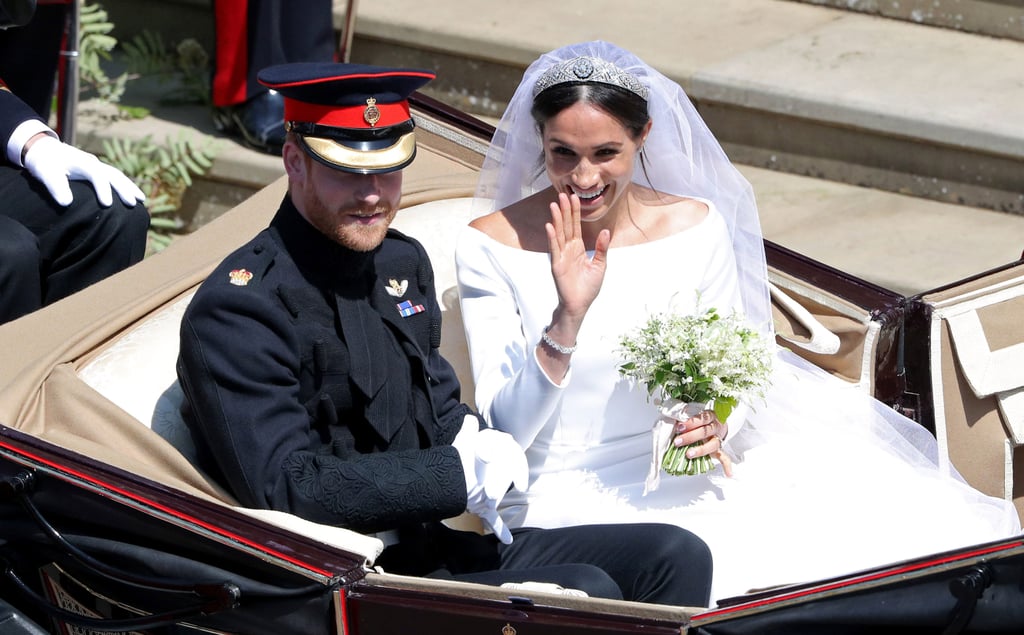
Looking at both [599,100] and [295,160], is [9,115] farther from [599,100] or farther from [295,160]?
[599,100]

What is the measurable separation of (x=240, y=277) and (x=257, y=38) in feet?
8.04

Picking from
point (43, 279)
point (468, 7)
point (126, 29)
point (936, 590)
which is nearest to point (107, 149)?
point (126, 29)

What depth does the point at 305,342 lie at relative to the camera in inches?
87.4

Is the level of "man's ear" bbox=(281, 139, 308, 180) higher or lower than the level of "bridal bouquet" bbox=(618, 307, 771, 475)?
higher

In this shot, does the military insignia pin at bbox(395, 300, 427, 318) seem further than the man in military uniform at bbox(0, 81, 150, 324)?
No

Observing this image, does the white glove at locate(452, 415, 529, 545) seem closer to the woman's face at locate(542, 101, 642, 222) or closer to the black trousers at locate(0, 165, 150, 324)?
the woman's face at locate(542, 101, 642, 222)

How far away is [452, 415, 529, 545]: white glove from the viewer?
220 centimetres

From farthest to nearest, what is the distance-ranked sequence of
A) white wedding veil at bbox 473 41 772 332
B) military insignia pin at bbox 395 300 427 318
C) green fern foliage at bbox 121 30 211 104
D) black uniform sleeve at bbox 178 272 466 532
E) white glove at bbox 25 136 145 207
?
green fern foliage at bbox 121 30 211 104
white glove at bbox 25 136 145 207
white wedding veil at bbox 473 41 772 332
military insignia pin at bbox 395 300 427 318
black uniform sleeve at bbox 178 272 466 532

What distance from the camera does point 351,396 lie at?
226 cm

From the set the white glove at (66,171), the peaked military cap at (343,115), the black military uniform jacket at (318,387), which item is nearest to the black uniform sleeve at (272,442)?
the black military uniform jacket at (318,387)

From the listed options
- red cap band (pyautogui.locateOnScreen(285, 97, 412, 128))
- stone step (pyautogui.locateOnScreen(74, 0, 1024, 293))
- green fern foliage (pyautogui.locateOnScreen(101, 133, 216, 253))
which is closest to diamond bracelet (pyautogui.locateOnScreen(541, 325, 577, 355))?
Result: red cap band (pyautogui.locateOnScreen(285, 97, 412, 128))

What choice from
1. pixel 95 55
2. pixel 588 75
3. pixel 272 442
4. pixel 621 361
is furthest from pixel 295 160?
pixel 95 55

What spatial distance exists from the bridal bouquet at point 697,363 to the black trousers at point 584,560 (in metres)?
0.18

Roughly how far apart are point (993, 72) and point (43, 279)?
307 cm
